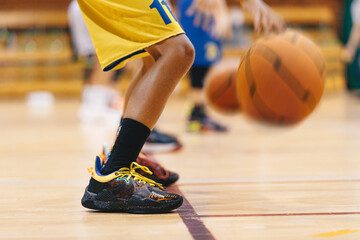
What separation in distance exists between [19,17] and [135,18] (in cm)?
622

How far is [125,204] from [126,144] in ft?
0.48

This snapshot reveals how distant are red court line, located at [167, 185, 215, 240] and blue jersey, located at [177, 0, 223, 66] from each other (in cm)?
181

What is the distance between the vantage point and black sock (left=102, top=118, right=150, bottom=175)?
1.28 m

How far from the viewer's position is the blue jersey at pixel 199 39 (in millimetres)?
3074

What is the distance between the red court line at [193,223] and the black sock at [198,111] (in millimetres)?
1668

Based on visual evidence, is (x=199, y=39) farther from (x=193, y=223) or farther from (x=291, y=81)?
(x=193, y=223)

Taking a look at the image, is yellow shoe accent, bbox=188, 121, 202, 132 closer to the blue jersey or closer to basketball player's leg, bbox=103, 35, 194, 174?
the blue jersey

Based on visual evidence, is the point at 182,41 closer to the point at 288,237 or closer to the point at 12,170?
the point at 288,237

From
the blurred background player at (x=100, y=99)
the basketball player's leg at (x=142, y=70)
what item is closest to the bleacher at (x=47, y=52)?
the blurred background player at (x=100, y=99)

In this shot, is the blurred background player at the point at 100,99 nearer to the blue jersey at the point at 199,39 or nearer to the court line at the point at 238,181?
the blue jersey at the point at 199,39

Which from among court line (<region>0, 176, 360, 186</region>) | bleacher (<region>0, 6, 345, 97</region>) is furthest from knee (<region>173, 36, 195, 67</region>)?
bleacher (<region>0, 6, 345, 97</region>)

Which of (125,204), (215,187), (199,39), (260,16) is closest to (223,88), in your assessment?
(199,39)

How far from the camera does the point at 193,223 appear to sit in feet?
3.85

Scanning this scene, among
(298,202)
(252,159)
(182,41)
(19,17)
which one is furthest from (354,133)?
(19,17)
